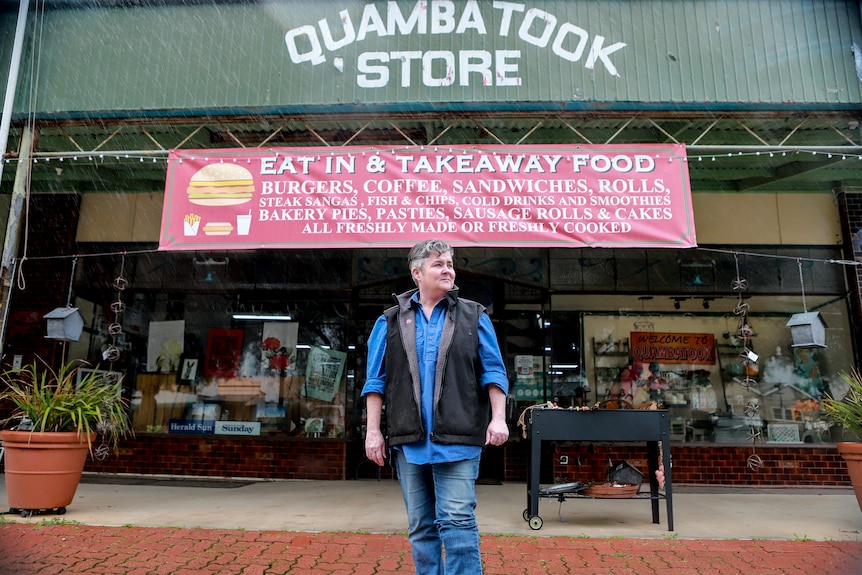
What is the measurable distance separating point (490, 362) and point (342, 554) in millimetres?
2163

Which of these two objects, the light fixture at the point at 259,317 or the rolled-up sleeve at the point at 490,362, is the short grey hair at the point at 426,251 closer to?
the rolled-up sleeve at the point at 490,362

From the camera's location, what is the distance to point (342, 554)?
Result: 4.30m

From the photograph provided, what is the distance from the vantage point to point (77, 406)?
5.49 metres

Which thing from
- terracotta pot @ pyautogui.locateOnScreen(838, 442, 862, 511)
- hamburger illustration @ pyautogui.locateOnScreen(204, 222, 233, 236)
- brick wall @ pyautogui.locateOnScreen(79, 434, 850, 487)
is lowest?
brick wall @ pyautogui.locateOnScreen(79, 434, 850, 487)

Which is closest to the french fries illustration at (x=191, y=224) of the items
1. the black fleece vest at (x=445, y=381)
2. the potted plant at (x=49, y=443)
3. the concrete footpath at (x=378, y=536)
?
the potted plant at (x=49, y=443)

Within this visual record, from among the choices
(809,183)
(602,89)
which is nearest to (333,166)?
(602,89)

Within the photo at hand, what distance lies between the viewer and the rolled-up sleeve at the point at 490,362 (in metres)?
2.93

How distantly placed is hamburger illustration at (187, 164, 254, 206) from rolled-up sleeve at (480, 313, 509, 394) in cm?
393

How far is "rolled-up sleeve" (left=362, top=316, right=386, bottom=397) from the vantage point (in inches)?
120

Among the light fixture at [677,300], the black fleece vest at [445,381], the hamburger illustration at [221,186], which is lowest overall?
the black fleece vest at [445,381]

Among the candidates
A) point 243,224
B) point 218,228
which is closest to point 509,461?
point 243,224

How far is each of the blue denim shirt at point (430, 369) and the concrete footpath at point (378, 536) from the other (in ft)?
4.99

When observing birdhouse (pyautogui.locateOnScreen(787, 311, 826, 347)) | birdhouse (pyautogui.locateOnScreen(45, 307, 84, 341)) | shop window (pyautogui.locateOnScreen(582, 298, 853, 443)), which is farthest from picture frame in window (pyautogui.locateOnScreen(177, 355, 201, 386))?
birdhouse (pyautogui.locateOnScreen(787, 311, 826, 347))

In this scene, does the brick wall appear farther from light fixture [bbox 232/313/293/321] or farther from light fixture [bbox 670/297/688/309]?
light fixture [bbox 670/297/688/309]
